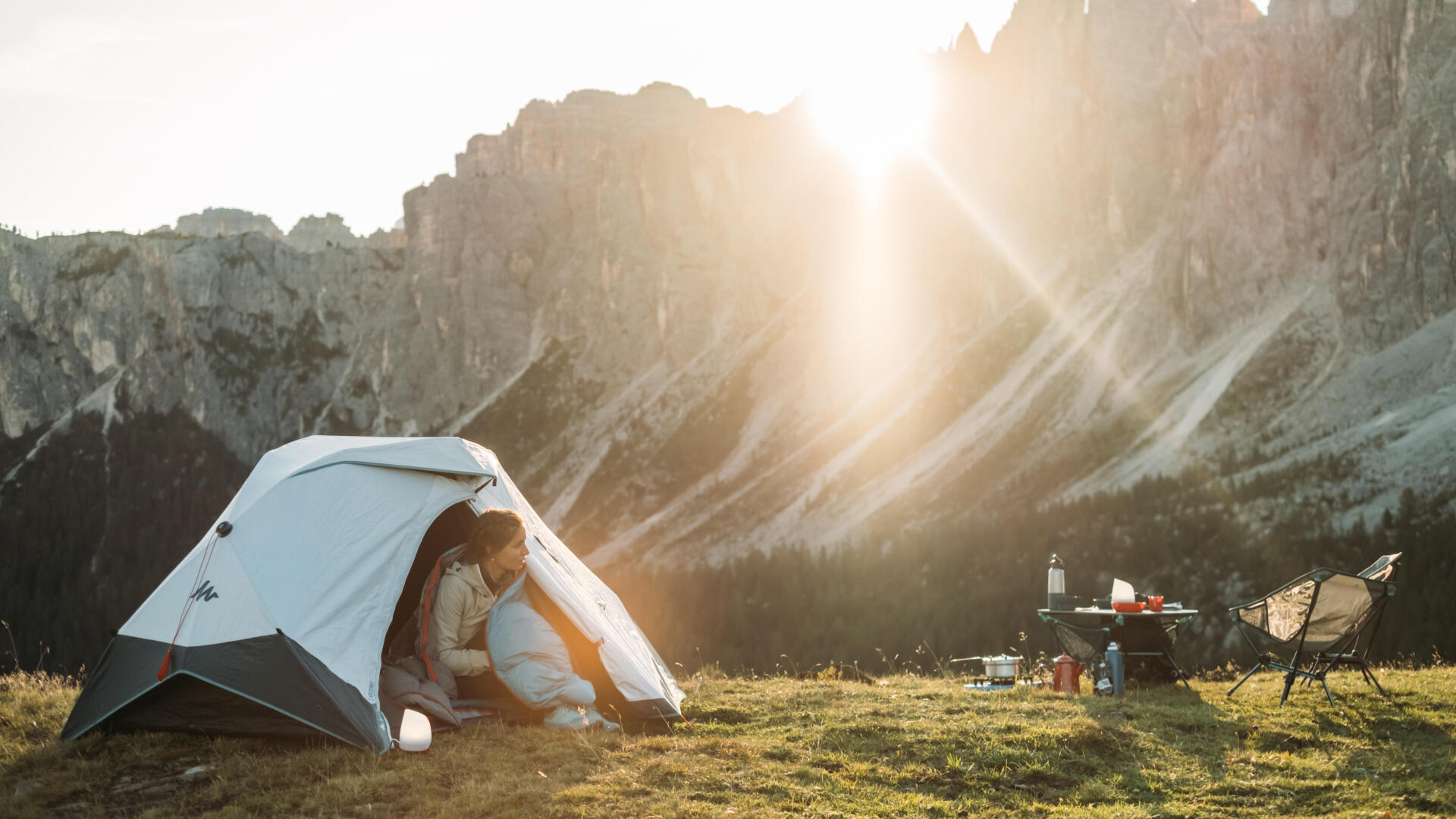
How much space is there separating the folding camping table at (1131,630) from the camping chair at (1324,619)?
0.81 m

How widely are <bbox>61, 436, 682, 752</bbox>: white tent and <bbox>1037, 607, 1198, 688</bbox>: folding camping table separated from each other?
15.1 ft

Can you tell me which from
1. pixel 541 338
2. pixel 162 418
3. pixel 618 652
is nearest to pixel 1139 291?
pixel 541 338

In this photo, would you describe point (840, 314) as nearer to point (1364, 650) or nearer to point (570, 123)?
point (570, 123)

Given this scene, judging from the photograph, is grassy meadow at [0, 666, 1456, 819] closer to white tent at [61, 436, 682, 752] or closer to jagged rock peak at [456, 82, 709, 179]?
white tent at [61, 436, 682, 752]

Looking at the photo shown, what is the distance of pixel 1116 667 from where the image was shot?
1108cm

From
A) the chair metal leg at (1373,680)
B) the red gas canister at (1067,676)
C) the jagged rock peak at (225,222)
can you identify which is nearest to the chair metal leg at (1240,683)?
the chair metal leg at (1373,680)

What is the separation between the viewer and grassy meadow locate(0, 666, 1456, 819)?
7.02 m

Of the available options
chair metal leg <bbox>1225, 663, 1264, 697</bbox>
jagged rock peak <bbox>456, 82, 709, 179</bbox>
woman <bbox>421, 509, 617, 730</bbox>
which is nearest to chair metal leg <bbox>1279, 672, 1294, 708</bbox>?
chair metal leg <bbox>1225, 663, 1264, 697</bbox>

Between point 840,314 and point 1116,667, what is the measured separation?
253 feet

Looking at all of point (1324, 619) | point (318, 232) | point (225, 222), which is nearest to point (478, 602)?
point (1324, 619)

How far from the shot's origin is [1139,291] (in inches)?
2662

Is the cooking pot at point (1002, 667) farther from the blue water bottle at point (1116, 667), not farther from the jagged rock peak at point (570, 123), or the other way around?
the jagged rock peak at point (570, 123)

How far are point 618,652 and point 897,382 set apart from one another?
69.1 metres

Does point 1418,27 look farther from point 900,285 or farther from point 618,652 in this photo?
point 618,652
